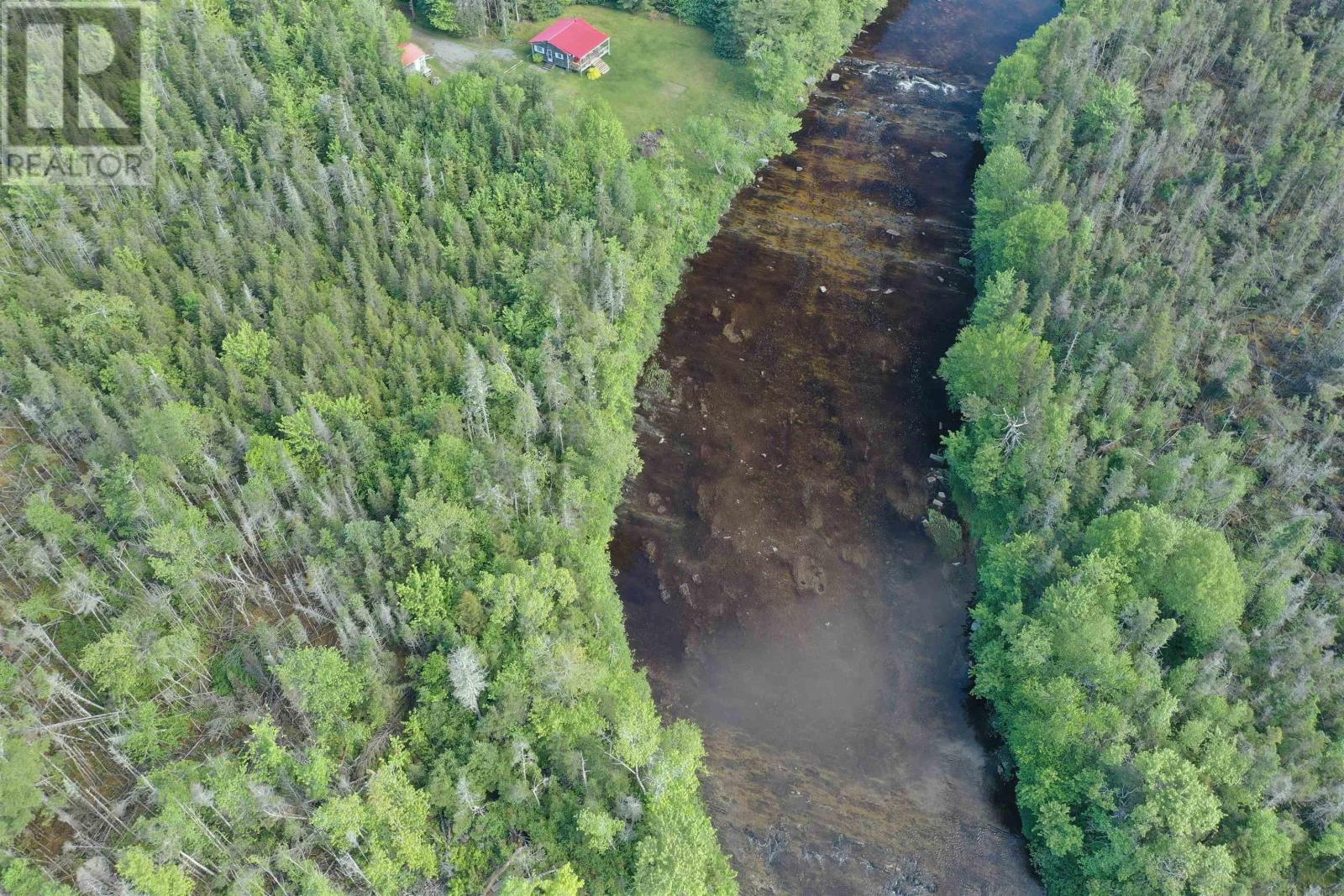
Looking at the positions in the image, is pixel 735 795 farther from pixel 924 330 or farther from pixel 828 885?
pixel 924 330

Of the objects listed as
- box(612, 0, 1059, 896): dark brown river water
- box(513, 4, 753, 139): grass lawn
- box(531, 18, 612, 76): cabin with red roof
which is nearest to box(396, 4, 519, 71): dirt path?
box(513, 4, 753, 139): grass lawn

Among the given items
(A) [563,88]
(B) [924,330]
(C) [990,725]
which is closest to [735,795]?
(C) [990,725]

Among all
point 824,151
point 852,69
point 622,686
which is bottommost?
point 622,686

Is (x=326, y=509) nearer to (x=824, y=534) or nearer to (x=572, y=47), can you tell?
(x=824, y=534)

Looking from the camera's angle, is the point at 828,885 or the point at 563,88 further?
the point at 563,88

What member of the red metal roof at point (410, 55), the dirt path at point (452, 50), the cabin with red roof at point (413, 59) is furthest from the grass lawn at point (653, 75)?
the red metal roof at point (410, 55)

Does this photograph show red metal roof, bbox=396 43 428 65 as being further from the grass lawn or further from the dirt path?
the grass lawn
